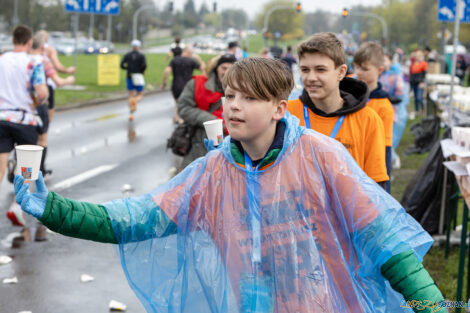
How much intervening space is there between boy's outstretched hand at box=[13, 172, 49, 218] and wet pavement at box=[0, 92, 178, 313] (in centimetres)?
295

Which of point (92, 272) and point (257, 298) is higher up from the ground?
point (257, 298)

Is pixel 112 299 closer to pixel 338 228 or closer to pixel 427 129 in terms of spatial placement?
pixel 338 228

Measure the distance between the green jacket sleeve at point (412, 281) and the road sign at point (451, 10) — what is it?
7357 mm

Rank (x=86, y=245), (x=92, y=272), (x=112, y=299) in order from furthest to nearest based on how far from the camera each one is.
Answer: (x=86, y=245), (x=92, y=272), (x=112, y=299)

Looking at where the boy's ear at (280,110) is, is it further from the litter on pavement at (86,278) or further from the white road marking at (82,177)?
the white road marking at (82,177)

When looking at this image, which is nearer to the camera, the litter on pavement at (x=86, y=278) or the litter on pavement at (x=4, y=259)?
the litter on pavement at (x=86, y=278)

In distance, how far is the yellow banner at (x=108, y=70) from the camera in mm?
26878

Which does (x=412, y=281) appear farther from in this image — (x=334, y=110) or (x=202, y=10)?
(x=202, y=10)

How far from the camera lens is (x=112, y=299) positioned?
219 inches

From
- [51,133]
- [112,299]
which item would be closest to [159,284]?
[112,299]

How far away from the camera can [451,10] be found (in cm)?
998

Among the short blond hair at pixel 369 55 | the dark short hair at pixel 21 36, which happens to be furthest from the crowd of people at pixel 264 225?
the dark short hair at pixel 21 36

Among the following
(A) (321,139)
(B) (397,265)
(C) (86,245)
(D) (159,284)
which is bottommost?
(C) (86,245)

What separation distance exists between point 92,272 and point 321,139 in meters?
3.95
